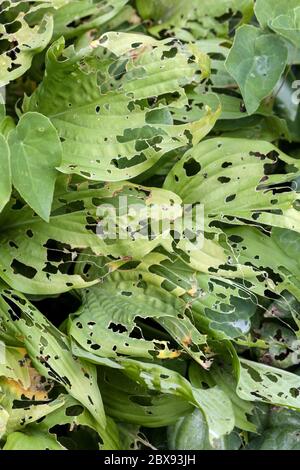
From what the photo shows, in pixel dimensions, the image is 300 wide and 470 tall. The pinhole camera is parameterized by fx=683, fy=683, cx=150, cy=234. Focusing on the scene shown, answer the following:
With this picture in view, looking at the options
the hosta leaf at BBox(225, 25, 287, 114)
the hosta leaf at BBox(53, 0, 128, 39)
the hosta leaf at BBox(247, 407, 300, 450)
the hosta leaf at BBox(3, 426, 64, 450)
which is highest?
the hosta leaf at BBox(53, 0, 128, 39)

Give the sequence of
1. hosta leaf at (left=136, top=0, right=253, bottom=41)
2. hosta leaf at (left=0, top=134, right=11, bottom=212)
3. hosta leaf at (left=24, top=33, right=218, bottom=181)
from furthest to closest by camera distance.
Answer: hosta leaf at (left=136, top=0, right=253, bottom=41) < hosta leaf at (left=24, top=33, right=218, bottom=181) < hosta leaf at (left=0, top=134, right=11, bottom=212)

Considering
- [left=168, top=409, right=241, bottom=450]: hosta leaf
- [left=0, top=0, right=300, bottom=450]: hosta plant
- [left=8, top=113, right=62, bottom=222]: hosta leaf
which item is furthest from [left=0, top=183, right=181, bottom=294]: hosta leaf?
[left=168, top=409, right=241, bottom=450]: hosta leaf

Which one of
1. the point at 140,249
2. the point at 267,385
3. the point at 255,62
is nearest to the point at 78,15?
the point at 255,62

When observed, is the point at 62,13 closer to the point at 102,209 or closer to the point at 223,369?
the point at 102,209

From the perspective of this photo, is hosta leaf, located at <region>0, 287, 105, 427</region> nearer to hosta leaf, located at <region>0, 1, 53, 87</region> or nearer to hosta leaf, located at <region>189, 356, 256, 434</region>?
hosta leaf, located at <region>189, 356, 256, 434</region>

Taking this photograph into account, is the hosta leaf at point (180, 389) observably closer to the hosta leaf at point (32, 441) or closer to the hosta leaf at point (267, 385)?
the hosta leaf at point (267, 385)

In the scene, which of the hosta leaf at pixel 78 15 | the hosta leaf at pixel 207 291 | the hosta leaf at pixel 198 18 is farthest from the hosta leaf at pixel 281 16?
the hosta leaf at pixel 207 291

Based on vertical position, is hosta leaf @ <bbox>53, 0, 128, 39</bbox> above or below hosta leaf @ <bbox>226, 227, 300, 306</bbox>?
above
